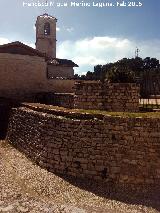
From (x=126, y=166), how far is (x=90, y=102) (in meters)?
3.90

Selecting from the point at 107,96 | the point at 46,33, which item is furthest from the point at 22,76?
the point at 46,33

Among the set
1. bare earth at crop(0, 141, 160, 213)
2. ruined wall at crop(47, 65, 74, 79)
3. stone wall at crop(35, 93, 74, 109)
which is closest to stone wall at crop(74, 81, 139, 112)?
bare earth at crop(0, 141, 160, 213)

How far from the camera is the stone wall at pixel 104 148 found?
9.36 metres

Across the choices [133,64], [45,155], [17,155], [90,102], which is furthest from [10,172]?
[133,64]

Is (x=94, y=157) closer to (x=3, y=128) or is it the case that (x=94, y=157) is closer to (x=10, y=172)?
(x=10, y=172)

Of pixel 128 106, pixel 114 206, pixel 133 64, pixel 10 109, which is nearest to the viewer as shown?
pixel 114 206

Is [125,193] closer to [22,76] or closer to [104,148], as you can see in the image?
[104,148]

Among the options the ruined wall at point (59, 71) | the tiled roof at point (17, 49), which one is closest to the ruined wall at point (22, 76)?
the tiled roof at point (17, 49)

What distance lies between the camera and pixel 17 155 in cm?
1336

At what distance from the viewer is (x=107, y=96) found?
12.5 m

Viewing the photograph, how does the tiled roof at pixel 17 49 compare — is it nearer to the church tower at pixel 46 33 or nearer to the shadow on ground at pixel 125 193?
the church tower at pixel 46 33

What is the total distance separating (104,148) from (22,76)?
16103mm

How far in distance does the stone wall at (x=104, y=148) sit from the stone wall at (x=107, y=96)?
68.6 inches

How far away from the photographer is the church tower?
3822 cm
